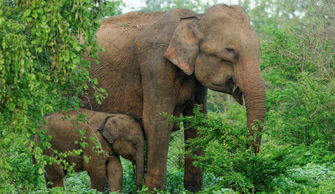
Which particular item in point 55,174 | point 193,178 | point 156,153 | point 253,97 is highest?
point 253,97

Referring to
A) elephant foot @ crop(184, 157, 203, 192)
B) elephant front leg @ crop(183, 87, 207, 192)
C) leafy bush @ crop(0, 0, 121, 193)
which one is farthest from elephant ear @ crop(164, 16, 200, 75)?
leafy bush @ crop(0, 0, 121, 193)

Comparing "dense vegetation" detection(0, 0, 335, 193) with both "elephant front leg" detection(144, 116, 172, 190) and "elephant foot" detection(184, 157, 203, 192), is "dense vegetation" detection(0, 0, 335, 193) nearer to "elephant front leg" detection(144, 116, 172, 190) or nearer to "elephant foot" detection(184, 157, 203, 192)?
"elephant foot" detection(184, 157, 203, 192)

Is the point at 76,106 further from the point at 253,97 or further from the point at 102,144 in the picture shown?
the point at 102,144

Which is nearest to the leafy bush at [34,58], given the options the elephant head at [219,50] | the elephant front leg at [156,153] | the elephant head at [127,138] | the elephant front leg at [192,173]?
the elephant head at [219,50]

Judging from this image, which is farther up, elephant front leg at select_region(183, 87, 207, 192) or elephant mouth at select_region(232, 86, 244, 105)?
elephant mouth at select_region(232, 86, 244, 105)

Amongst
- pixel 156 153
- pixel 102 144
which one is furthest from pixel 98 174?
pixel 156 153

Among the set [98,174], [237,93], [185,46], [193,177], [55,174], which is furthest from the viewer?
[193,177]

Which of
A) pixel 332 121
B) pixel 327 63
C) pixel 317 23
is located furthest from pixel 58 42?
pixel 317 23

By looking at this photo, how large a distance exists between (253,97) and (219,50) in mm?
1005

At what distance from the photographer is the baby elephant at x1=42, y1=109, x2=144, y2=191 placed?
1141 cm

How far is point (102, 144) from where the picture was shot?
460 inches

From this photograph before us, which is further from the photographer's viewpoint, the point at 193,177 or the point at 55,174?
the point at 193,177

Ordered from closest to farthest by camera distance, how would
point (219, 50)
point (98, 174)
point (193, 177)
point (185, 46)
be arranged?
point (219, 50) < point (185, 46) < point (98, 174) < point (193, 177)

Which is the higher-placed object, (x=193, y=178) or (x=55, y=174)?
(x=55, y=174)
